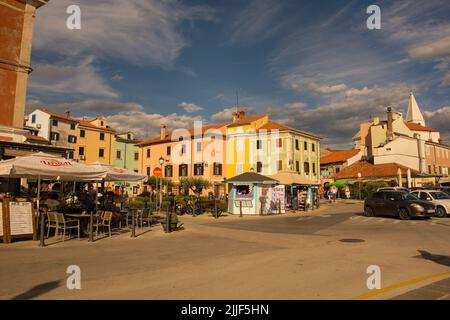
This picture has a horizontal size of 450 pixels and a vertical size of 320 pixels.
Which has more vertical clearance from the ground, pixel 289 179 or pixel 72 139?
pixel 72 139

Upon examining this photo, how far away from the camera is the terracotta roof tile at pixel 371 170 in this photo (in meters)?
48.1

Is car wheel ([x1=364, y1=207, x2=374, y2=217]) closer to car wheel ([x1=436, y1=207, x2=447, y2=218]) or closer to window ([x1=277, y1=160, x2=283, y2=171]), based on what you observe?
car wheel ([x1=436, y1=207, x2=447, y2=218])

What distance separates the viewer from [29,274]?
22.5 feet

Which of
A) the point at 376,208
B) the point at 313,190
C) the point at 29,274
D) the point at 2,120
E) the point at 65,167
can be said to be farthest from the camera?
the point at 313,190

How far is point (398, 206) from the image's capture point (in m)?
18.8

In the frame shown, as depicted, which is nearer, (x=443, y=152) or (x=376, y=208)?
(x=376, y=208)

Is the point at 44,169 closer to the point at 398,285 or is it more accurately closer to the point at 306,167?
the point at 398,285

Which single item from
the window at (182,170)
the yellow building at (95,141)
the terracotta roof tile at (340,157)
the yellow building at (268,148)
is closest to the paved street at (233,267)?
the yellow building at (268,148)

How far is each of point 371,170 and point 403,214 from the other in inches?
1378

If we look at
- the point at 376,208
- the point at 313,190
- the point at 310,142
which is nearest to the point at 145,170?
the point at 310,142

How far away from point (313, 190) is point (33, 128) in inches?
1800

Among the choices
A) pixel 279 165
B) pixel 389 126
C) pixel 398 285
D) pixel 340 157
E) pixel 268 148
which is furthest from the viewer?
pixel 340 157

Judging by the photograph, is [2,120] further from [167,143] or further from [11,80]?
[167,143]

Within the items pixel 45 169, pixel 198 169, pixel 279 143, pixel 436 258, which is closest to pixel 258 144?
pixel 279 143
